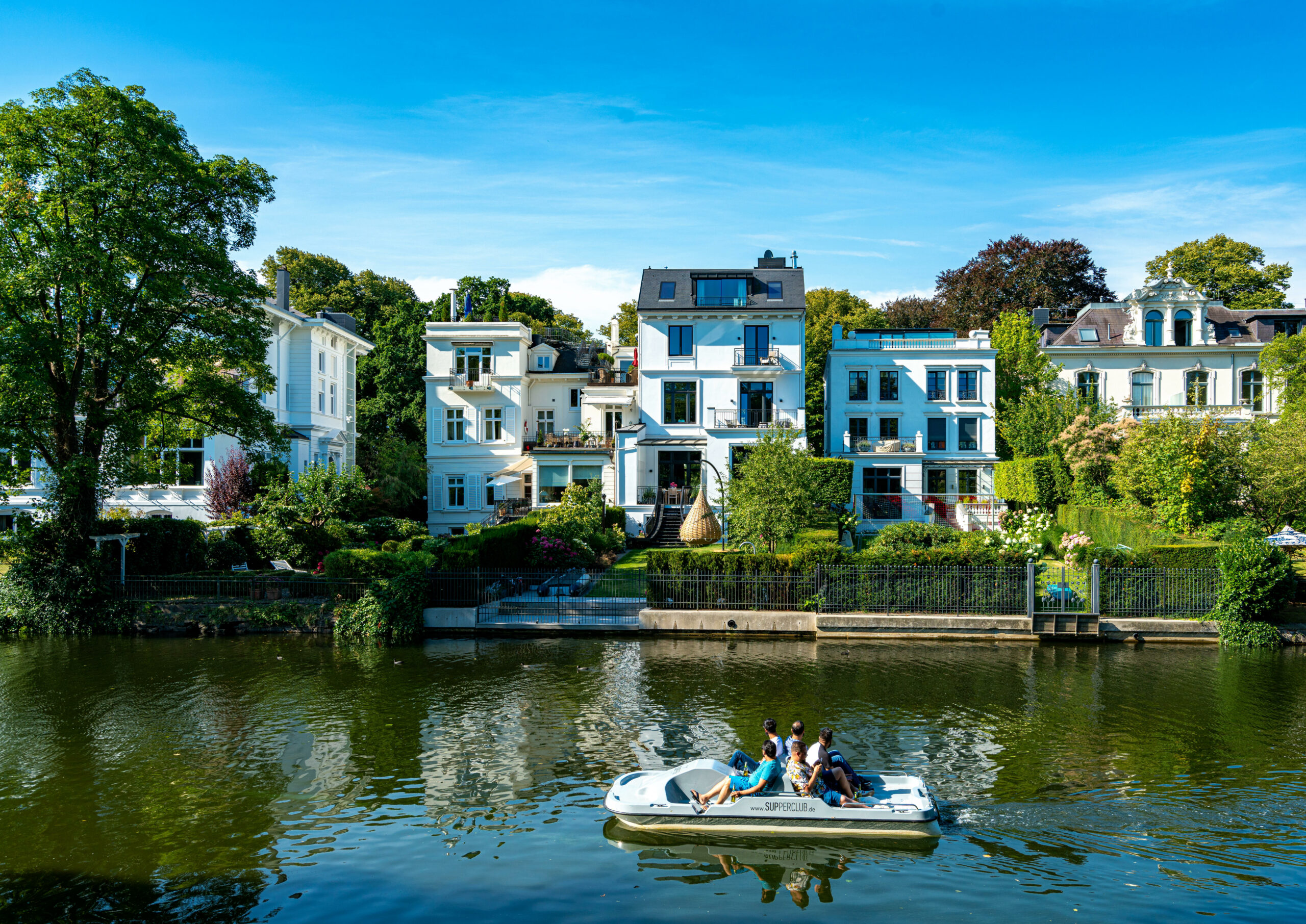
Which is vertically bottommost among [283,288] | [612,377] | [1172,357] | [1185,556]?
[1185,556]

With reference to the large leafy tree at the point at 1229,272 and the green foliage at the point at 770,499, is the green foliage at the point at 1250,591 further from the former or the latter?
the large leafy tree at the point at 1229,272

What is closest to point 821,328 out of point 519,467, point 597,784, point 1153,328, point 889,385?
point 889,385

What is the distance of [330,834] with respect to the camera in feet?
39.5

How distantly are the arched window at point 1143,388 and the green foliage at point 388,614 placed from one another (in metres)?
40.6

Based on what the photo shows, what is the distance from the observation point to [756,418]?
45.6 metres

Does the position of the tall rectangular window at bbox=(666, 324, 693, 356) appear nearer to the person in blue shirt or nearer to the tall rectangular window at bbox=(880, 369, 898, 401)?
the tall rectangular window at bbox=(880, 369, 898, 401)

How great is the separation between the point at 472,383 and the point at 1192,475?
112 feet

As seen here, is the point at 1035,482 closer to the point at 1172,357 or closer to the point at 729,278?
the point at 1172,357

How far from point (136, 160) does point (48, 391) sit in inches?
272

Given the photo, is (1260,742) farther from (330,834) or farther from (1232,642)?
(330,834)

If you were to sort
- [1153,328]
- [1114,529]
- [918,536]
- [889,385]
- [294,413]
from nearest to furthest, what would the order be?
[918,536] → [1114,529] → [294,413] → [889,385] → [1153,328]

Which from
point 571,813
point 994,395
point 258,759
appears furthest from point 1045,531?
point 258,759

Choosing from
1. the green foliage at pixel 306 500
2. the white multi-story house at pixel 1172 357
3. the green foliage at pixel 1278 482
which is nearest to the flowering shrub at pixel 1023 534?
the green foliage at pixel 1278 482

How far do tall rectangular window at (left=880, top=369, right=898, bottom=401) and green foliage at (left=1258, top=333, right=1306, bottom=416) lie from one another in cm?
1748
